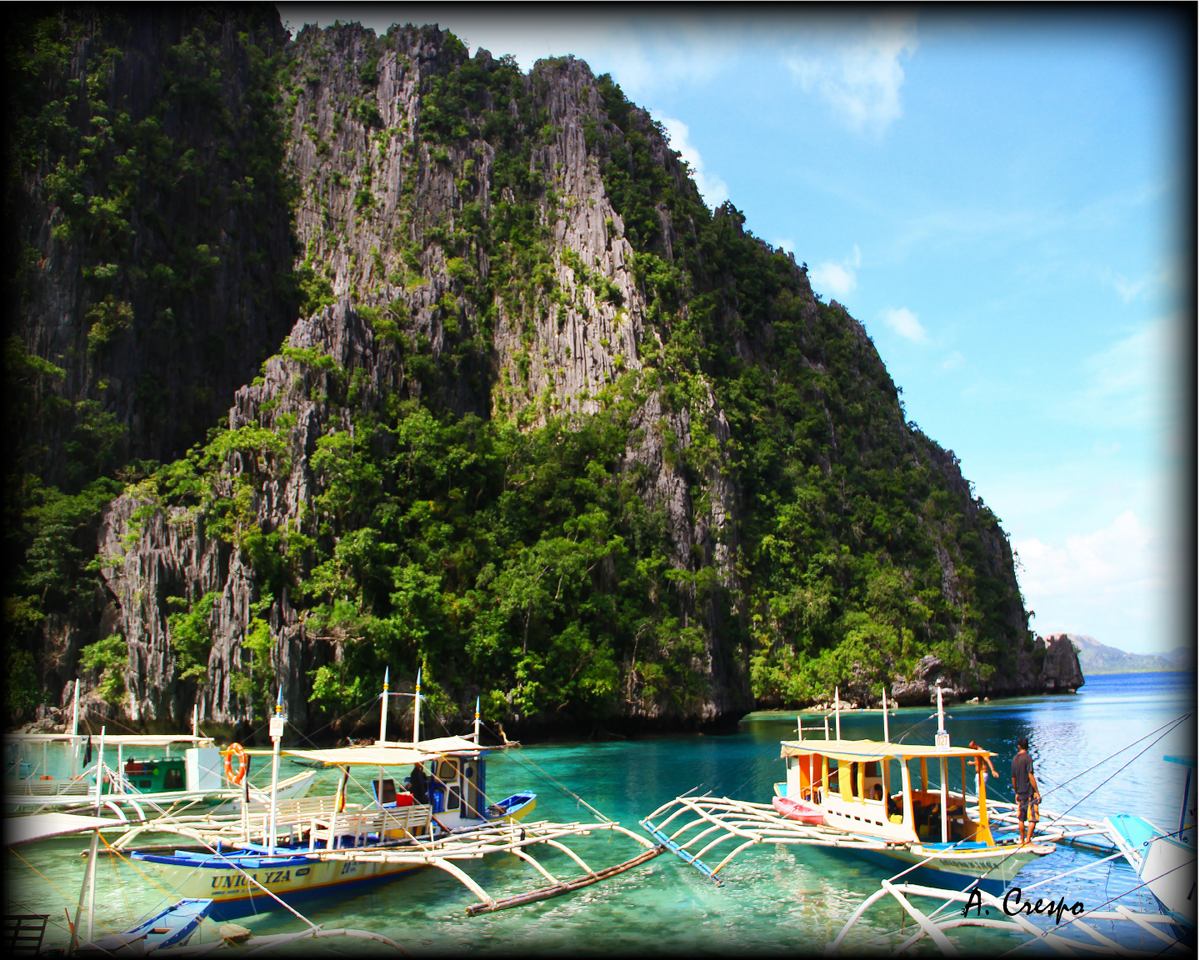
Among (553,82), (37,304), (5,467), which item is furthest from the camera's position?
(553,82)

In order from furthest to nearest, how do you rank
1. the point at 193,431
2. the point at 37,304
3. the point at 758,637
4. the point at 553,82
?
the point at 553,82, the point at 758,637, the point at 193,431, the point at 37,304

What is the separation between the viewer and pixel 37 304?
1791 inches

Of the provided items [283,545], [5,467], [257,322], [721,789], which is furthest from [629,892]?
[257,322]

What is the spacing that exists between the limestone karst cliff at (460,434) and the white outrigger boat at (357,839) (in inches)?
854

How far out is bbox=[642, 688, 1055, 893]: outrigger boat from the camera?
15.0m

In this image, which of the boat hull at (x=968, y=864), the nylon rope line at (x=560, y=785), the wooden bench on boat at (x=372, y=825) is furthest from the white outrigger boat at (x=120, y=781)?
the boat hull at (x=968, y=864)

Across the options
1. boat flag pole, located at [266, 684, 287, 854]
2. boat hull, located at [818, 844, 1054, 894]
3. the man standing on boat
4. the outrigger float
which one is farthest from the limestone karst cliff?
the outrigger float

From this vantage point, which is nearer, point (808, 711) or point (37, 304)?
point (37, 304)

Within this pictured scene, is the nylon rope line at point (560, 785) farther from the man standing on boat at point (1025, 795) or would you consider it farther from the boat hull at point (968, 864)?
the man standing on boat at point (1025, 795)

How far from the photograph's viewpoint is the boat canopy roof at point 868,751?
52.0 ft

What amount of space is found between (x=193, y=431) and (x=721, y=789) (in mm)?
40687

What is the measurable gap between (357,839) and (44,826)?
19.8 ft

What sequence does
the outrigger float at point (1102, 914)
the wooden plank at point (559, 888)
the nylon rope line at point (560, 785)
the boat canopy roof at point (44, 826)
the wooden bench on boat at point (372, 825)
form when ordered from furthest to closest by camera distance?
the nylon rope line at point (560, 785) < the wooden bench on boat at point (372, 825) < the wooden plank at point (559, 888) < the outrigger float at point (1102, 914) < the boat canopy roof at point (44, 826)

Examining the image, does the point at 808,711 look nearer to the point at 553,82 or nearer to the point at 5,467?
the point at 5,467
